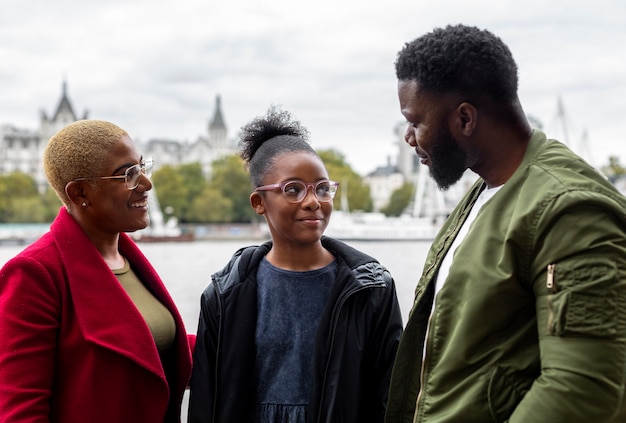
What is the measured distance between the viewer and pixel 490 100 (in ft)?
4.73

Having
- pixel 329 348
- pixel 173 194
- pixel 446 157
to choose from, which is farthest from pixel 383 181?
pixel 446 157

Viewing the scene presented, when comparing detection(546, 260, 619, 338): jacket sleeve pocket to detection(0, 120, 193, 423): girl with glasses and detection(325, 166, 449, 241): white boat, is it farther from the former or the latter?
detection(325, 166, 449, 241): white boat

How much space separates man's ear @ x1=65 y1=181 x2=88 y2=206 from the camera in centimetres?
193

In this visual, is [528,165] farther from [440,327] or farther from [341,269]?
[341,269]

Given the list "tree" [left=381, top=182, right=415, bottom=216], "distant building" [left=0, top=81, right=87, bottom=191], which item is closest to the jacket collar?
"tree" [left=381, top=182, right=415, bottom=216]

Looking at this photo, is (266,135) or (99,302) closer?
(99,302)

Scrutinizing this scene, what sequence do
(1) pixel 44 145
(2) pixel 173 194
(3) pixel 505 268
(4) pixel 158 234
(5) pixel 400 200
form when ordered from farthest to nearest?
(1) pixel 44 145 → (5) pixel 400 200 → (2) pixel 173 194 → (4) pixel 158 234 → (3) pixel 505 268

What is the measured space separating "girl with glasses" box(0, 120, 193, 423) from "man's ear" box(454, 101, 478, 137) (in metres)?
0.88

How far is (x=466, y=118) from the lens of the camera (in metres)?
1.45

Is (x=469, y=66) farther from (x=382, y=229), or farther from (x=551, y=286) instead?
(x=382, y=229)

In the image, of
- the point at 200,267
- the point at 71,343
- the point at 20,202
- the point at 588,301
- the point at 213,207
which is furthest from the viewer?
the point at 213,207

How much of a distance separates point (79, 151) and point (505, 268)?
1104mm

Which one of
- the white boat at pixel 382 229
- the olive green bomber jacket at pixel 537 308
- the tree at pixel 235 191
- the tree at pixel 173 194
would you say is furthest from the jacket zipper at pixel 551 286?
the tree at pixel 173 194

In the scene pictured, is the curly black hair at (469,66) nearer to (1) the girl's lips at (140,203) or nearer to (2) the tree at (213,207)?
(1) the girl's lips at (140,203)
